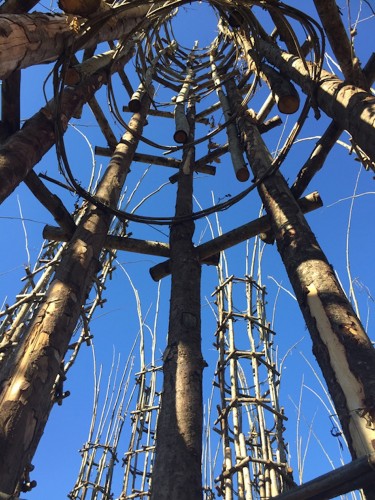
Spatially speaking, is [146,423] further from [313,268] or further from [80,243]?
[313,268]

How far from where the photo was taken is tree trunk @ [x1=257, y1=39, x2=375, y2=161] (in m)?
2.87

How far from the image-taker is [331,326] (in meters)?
2.37

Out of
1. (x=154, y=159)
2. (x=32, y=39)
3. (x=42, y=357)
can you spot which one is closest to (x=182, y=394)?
(x=42, y=357)

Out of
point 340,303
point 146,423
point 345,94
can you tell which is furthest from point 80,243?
point 146,423

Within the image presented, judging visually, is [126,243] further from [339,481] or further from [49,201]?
[339,481]

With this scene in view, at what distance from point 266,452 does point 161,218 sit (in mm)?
3321

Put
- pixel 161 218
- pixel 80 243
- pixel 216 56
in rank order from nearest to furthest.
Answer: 1. pixel 80 243
2. pixel 161 218
3. pixel 216 56

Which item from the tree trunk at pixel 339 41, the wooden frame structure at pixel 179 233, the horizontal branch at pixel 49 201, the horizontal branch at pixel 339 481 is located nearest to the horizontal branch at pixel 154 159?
the wooden frame structure at pixel 179 233

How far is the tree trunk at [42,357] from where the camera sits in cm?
214

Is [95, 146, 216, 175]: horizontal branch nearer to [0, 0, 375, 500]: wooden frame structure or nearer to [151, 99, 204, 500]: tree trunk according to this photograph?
[0, 0, 375, 500]: wooden frame structure

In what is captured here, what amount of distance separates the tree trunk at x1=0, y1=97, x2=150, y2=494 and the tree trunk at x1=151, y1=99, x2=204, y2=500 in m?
0.65

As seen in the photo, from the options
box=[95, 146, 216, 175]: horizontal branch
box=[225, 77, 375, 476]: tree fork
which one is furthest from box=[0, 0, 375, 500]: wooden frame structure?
box=[95, 146, 216, 175]: horizontal branch

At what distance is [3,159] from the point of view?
315cm

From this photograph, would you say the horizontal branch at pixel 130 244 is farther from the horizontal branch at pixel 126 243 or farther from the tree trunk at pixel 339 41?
the tree trunk at pixel 339 41
